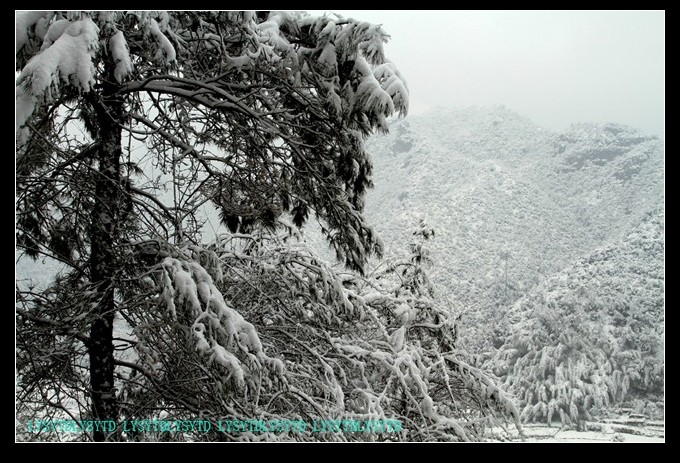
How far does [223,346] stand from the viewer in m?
3.07

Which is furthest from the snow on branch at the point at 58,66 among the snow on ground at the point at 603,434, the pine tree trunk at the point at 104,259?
the snow on ground at the point at 603,434

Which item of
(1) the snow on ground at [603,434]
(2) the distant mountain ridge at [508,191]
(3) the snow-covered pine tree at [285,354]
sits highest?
(2) the distant mountain ridge at [508,191]

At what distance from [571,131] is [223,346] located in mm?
30123

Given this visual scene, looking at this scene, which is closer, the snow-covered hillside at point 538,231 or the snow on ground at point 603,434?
the snow on ground at point 603,434

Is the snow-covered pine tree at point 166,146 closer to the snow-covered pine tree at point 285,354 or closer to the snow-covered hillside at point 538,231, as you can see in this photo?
the snow-covered pine tree at point 285,354

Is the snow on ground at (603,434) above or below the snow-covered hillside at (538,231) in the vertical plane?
below

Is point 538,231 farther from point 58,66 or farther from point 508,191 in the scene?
point 58,66

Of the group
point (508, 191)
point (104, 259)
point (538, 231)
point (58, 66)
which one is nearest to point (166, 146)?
point (104, 259)

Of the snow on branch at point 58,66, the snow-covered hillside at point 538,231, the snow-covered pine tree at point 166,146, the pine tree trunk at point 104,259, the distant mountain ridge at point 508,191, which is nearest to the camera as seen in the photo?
the snow on branch at point 58,66

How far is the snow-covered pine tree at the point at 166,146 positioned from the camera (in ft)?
10.1

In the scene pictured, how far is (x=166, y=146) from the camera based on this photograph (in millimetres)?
4578

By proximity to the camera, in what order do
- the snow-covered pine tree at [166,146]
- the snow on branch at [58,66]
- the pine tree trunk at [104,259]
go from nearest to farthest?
the snow on branch at [58,66], the snow-covered pine tree at [166,146], the pine tree trunk at [104,259]

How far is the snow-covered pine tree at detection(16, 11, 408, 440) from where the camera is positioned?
307 cm
